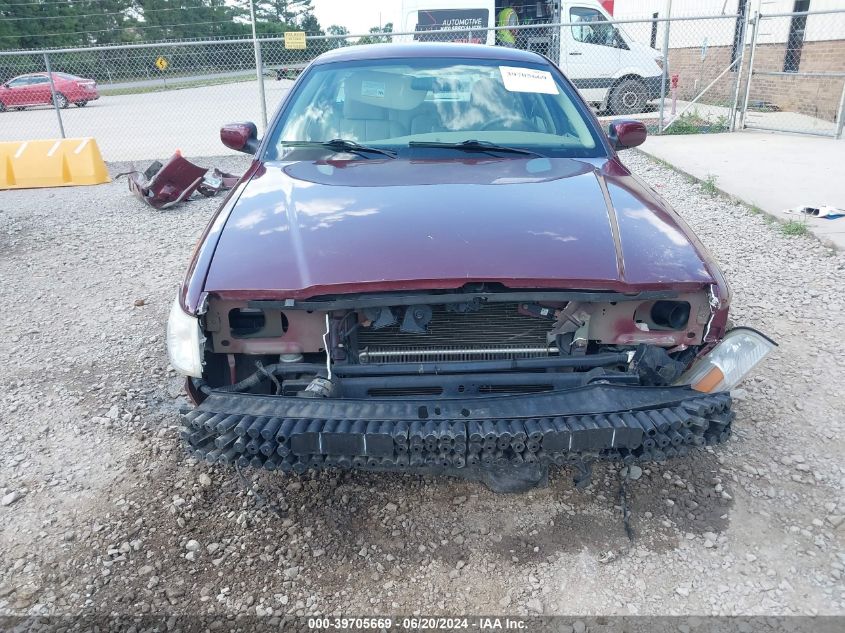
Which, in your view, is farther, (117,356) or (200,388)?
(117,356)

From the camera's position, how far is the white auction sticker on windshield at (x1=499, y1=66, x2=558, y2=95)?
12.5 feet

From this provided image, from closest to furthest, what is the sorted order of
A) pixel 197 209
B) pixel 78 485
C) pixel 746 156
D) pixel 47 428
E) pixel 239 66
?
pixel 78 485 < pixel 47 428 < pixel 197 209 < pixel 746 156 < pixel 239 66

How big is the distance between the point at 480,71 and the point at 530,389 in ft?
7.38

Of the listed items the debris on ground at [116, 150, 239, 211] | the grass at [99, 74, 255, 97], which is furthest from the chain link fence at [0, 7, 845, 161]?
the debris on ground at [116, 150, 239, 211]

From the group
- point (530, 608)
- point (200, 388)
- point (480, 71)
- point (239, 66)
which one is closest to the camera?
point (530, 608)

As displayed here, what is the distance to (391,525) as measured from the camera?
2617 mm

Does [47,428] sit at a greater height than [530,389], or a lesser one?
lesser

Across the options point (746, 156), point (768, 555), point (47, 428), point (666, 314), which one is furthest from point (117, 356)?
point (746, 156)

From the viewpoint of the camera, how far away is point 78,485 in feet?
9.47

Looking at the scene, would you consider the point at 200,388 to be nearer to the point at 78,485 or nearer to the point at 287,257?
the point at 287,257

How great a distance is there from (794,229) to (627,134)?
298 centimetres

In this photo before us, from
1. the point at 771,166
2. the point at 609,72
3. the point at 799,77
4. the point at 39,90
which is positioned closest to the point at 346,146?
the point at 771,166

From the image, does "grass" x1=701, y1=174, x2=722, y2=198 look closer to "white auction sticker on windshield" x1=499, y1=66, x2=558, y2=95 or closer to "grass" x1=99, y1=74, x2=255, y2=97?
"white auction sticker on windshield" x1=499, y1=66, x2=558, y2=95

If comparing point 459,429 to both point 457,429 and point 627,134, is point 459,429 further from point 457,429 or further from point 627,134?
point 627,134
